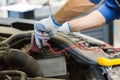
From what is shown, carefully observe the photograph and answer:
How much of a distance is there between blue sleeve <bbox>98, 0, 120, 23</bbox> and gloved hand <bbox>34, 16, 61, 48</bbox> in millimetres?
258

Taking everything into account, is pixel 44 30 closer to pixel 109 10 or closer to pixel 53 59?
pixel 53 59

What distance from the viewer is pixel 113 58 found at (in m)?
1.41

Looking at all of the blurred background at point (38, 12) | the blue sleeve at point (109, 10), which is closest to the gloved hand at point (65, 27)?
the blue sleeve at point (109, 10)

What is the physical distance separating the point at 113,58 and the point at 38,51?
400 millimetres

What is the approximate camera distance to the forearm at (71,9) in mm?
1403

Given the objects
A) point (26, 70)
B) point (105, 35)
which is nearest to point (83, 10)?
point (26, 70)

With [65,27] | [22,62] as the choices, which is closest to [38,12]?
[65,27]

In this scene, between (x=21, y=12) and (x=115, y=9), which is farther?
(x=21, y=12)

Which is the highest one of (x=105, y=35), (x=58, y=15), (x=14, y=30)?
(x=58, y=15)

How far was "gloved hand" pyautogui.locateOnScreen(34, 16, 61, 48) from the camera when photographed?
143 centimetres

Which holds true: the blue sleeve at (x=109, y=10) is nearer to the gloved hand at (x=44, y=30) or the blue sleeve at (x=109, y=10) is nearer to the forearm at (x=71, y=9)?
the forearm at (x=71, y=9)

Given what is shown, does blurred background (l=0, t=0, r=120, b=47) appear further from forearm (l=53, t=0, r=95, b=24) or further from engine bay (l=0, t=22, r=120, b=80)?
forearm (l=53, t=0, r=95, b=24)

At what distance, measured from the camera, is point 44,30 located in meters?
1.47

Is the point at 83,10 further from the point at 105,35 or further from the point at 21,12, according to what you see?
the point at 105,35
